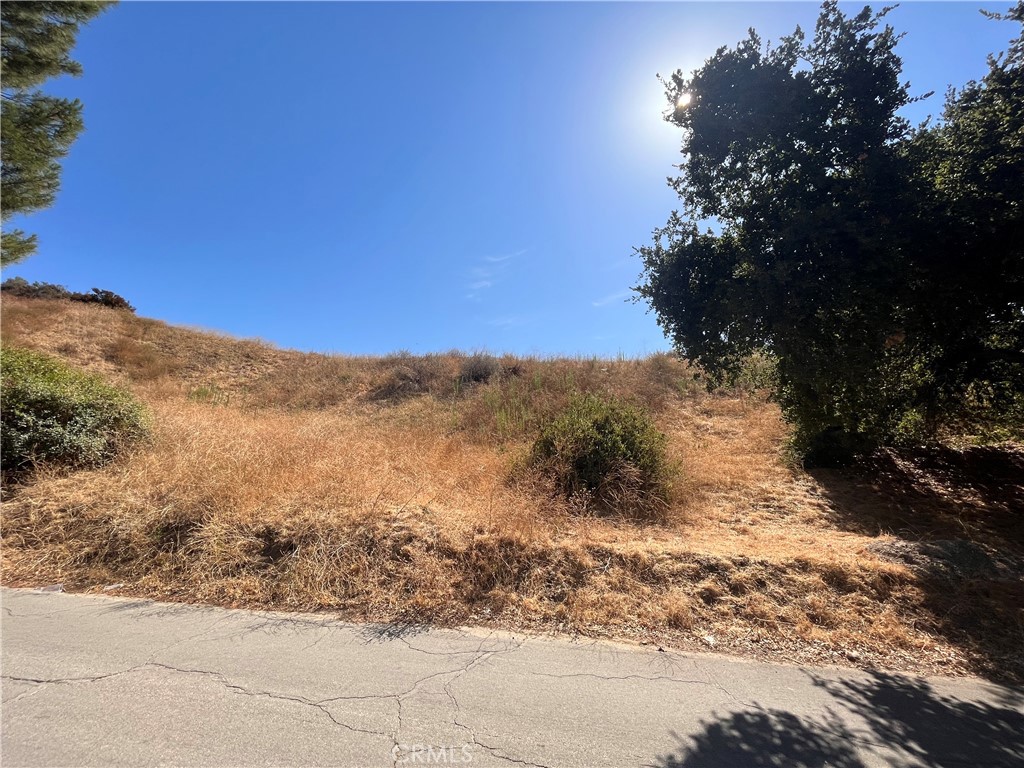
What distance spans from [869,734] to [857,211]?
213 inches

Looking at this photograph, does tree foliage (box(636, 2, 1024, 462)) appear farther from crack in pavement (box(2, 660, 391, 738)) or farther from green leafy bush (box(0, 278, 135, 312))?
green leafy bush (box(0, 278, 135, 312))

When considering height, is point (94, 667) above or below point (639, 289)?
below

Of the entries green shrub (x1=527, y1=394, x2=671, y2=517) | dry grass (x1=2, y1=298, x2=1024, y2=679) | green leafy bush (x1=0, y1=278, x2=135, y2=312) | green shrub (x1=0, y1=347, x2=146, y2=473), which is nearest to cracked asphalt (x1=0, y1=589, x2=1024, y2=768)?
dry grass (x1=2, y1=298, x2=1024, y2=679)

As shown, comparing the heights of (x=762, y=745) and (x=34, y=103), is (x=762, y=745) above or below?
below

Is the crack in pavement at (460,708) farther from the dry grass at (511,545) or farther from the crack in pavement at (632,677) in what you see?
the dry grass at (511,545)

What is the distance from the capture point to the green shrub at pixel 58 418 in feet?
21.7

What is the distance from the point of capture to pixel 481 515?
212 inches

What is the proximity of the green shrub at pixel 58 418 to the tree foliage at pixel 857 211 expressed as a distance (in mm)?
9980

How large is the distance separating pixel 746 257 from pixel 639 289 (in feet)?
5.50

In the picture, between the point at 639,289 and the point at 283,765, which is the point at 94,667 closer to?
the point at 283,765

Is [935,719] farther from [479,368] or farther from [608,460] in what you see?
[479,368]

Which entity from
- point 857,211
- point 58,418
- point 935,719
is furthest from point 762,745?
point 58,418

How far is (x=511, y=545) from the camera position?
4668 mm

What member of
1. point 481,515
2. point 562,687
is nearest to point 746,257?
point 481,515
